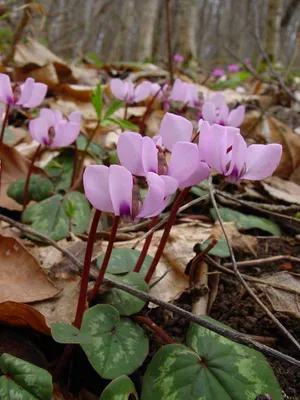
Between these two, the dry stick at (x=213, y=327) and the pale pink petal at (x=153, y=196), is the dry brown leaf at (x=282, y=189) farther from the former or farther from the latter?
the pale pink petal at (x=153, y=196)

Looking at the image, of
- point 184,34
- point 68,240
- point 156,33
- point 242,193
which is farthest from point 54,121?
point 156,33

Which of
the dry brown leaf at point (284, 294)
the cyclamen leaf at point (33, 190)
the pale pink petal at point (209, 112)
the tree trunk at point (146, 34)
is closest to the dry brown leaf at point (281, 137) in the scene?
the pale pink petal at point (209, 112)

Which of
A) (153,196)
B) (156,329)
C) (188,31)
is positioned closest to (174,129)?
(153,196)

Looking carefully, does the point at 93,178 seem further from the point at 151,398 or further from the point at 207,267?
the point at 207,267

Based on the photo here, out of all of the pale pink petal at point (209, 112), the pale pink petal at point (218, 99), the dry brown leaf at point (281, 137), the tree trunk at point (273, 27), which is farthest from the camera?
the tree trunk at point (273, 27)

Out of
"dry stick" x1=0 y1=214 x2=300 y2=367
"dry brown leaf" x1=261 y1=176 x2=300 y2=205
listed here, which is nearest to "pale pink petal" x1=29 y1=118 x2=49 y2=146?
"dry stick" x1=0 y1=214 x2=300 y2=367
